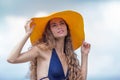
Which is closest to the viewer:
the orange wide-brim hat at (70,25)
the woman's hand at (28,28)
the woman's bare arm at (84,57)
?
the woman's hand at (28,28)

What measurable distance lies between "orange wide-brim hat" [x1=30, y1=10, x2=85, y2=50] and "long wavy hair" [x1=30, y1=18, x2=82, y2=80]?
0.07 metres

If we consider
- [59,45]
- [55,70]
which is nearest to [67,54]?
[59,45]

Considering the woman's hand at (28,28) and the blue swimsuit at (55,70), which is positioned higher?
the woman's hand at (28,28)

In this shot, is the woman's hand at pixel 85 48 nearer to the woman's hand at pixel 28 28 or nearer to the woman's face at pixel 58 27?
the woman's face at pixel 58 27

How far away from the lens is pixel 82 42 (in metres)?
7.18

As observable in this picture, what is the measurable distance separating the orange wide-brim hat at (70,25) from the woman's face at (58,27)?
0.06 meters

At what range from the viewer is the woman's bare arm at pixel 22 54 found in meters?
6.29

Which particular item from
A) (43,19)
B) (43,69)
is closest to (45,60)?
(43,69)

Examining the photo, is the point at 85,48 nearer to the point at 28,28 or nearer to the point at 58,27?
the point at 58,27

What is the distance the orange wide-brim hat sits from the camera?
670 cm

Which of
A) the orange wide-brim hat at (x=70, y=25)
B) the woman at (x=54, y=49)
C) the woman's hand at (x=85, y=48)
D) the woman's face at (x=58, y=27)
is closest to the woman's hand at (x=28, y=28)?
the woman at (x=54, y=49)

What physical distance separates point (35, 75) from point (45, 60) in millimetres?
278

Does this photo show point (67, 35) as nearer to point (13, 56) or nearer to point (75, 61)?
point (75, 61)

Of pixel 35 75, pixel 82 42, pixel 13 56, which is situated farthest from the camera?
pixel 82 42
